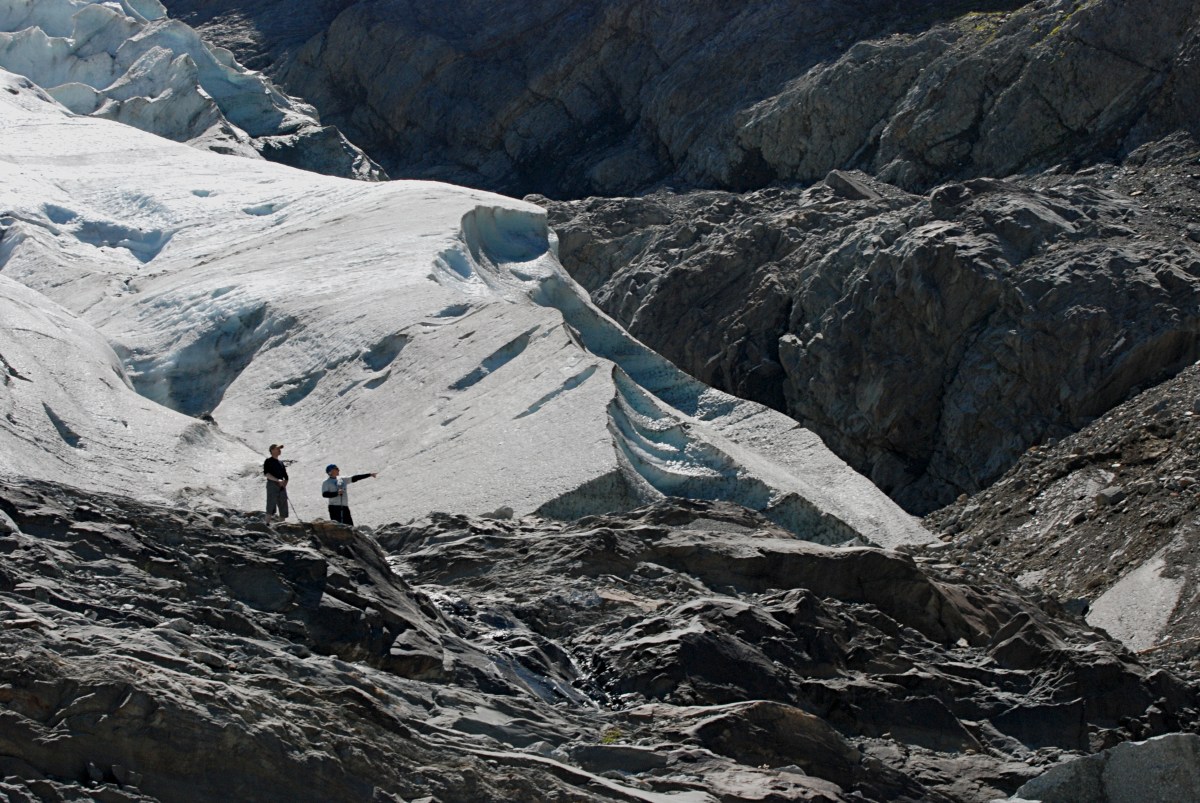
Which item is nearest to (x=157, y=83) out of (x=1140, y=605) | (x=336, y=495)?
(x=1140, y=605)

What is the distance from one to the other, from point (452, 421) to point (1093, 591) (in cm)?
897

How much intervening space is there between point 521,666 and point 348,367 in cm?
1017

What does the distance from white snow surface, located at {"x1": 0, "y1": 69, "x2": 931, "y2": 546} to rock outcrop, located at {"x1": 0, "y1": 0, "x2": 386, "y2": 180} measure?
11.4 metres

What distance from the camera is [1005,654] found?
1677cm

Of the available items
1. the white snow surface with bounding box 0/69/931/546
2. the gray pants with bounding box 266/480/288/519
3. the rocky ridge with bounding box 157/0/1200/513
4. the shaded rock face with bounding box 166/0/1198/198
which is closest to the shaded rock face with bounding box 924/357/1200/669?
the white snow surface with bounding box 0/69/931/546

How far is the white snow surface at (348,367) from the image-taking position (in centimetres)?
2048

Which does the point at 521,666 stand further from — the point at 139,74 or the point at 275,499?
the point at 139,74

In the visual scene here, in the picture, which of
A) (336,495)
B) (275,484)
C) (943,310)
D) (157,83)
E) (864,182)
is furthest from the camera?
(864,182)

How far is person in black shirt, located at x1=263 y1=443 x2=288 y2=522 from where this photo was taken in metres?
17.3

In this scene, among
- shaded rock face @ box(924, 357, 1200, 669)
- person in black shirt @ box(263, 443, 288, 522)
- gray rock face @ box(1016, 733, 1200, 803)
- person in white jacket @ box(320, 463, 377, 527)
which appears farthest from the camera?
shaded rock face @ box(924, 357, 1200, 669)

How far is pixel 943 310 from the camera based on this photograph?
39531mm

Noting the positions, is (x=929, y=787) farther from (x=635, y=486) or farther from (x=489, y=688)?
(x=635, y=486)

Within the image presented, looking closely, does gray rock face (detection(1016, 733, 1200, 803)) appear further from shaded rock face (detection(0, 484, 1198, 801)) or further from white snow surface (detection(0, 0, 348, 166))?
white snow surface (detection(0, 0, 348, 166))

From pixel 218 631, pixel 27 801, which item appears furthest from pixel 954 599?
pixel 27 801
